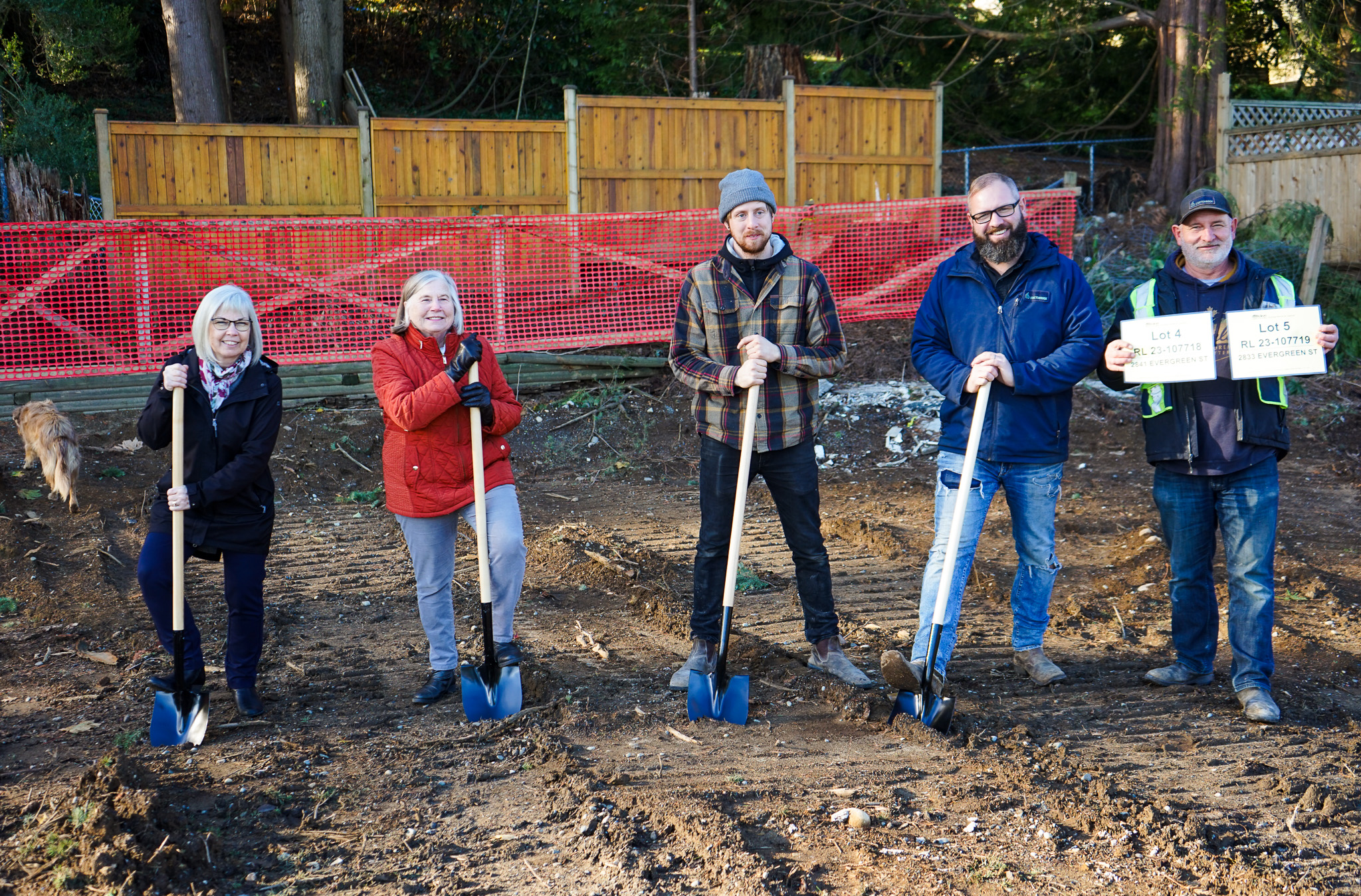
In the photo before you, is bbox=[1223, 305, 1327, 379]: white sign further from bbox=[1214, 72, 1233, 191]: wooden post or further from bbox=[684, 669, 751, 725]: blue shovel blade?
bbox=[1214, 72, 1233, 191]: wooden post

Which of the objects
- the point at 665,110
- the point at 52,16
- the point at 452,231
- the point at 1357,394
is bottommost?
the point at 1357,394

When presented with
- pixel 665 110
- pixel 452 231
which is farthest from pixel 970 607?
pixel 665 110

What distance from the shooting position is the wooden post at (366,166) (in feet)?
37.4

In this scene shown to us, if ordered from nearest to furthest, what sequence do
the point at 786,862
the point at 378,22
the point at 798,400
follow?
the point at 786,862
the point at 798,400
the point at 378,22

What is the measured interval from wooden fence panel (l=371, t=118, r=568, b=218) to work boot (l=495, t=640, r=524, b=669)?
26.0 ft

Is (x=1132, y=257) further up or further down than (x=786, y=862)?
further up

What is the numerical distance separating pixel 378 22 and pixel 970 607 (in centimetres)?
1963

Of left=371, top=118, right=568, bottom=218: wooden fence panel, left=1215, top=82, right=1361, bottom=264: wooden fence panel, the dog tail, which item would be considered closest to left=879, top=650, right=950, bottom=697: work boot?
the dog tail

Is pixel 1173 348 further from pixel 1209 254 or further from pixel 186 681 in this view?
pixel 186 681

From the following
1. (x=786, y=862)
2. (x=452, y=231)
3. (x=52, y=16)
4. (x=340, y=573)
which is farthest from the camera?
(x=52, y=16)

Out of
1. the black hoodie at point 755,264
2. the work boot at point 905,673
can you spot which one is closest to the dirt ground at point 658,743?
the work boot at point 905,673

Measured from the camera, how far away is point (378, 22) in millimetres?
21484

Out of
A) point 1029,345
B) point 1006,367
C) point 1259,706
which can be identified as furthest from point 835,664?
point 1259,706

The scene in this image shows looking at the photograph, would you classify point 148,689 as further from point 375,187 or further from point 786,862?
point 375,187
